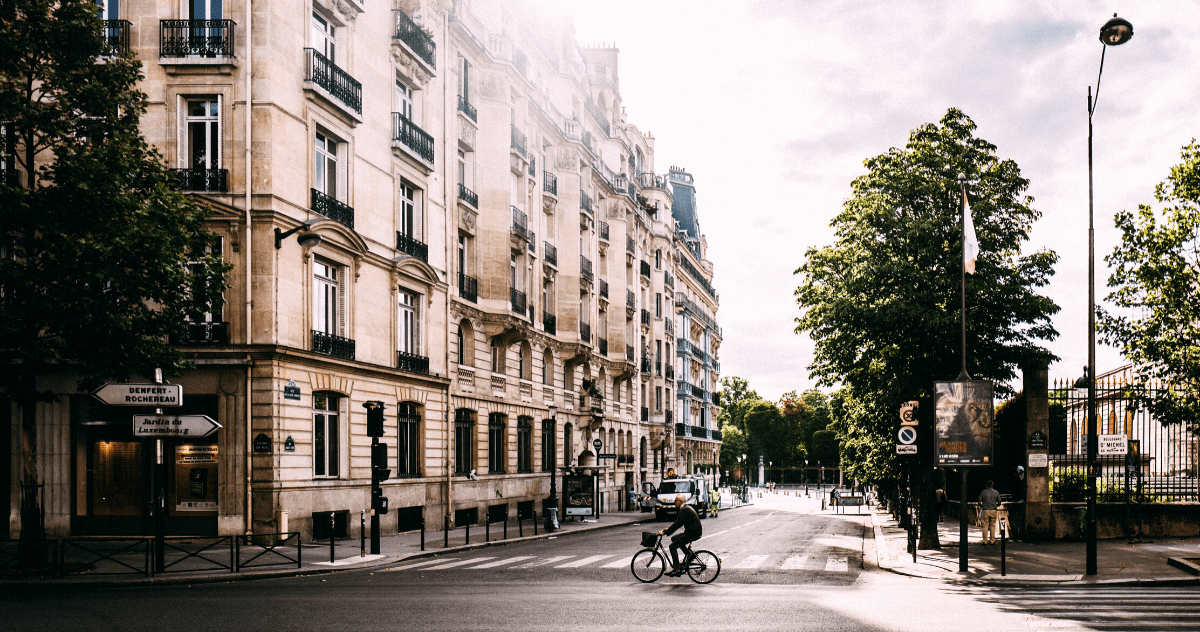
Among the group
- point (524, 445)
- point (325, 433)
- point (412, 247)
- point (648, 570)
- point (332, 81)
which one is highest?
point (332, 81)

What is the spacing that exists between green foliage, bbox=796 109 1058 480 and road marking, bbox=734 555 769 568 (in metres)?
6.68

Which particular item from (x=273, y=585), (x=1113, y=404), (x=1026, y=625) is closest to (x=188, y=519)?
(x=273, y=585)

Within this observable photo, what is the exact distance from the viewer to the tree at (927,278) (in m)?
28.0

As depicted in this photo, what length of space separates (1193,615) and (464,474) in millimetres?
28408

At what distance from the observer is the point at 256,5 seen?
2709 centimetres

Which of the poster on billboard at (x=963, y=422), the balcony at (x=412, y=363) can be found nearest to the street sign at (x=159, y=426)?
the balcony at (x=412, y=363)

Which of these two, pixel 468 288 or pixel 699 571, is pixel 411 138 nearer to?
pixel 468 288

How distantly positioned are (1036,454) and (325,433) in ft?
64.5

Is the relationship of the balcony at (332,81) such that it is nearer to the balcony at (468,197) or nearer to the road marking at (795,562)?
the balcony at (468,197)

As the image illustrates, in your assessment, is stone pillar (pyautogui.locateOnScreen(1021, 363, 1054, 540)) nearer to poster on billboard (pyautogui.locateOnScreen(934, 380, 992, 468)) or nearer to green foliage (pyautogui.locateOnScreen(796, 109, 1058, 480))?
green foliage (pyautogui.locateOnScreen(796, 109, 1058, 480))

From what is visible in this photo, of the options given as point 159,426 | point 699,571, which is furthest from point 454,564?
point 159,426

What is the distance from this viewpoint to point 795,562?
24234mm

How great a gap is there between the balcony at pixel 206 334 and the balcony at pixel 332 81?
7.10m

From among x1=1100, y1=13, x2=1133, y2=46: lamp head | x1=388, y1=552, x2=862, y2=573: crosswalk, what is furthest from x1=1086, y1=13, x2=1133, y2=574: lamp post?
x1=388, y1=552, x2=862, y2=573: crosswalk
